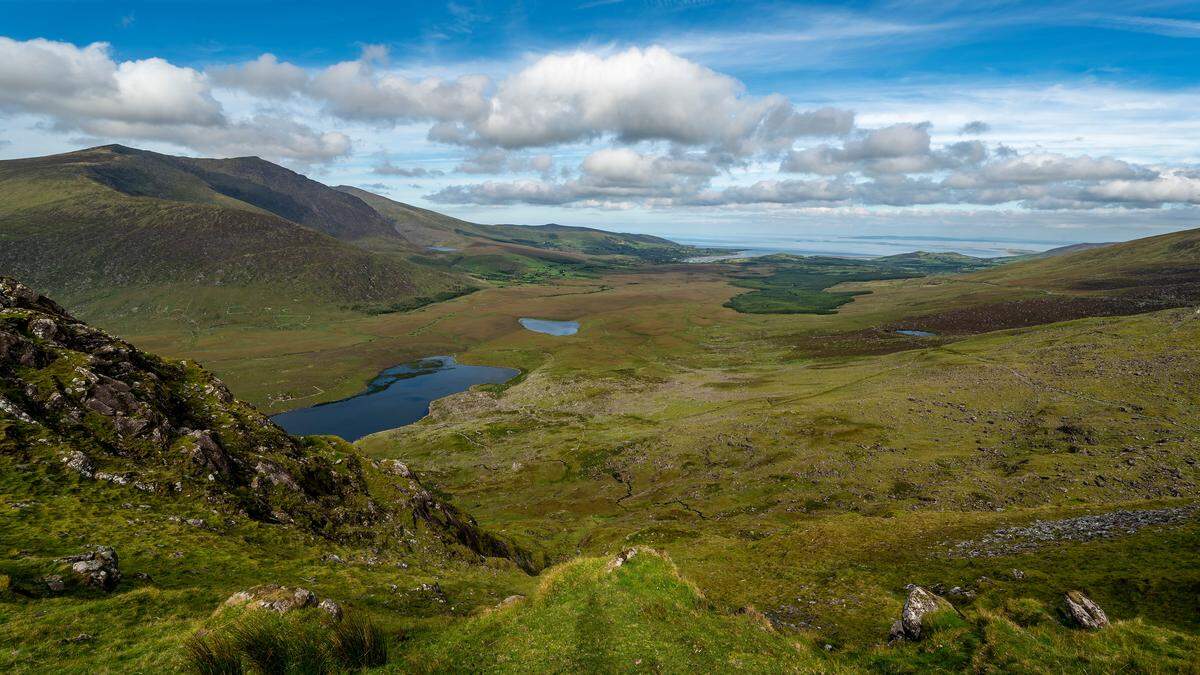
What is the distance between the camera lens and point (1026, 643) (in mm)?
19219

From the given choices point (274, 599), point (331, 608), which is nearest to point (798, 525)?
point (331, 608)

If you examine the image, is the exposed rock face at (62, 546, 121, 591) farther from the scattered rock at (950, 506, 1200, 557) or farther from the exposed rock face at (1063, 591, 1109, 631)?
the scattered rock at (950, 506, 1200, 557)

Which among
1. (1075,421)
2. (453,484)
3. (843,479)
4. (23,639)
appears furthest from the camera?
(453,484)

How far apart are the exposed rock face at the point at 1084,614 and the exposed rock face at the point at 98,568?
41289 mm

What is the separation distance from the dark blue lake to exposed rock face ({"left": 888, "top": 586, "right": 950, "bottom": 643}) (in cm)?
13600

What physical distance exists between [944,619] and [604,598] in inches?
618

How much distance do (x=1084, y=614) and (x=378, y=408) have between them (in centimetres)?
17364

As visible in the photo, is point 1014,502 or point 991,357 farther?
point 991,357

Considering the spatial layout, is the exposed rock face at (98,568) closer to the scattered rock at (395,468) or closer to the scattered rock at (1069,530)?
the scattered rock at (395,468)

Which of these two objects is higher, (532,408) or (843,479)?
(843,479)

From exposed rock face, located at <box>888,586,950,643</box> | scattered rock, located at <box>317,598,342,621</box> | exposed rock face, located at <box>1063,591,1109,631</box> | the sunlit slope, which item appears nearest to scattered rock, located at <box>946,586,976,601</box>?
exposed rock face, located at <box>1063,591,1109,631</box>

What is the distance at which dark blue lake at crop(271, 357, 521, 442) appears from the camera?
147875mm

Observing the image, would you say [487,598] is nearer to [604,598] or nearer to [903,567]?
[604,598]

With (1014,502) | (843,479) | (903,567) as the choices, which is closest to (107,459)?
(903,567)
